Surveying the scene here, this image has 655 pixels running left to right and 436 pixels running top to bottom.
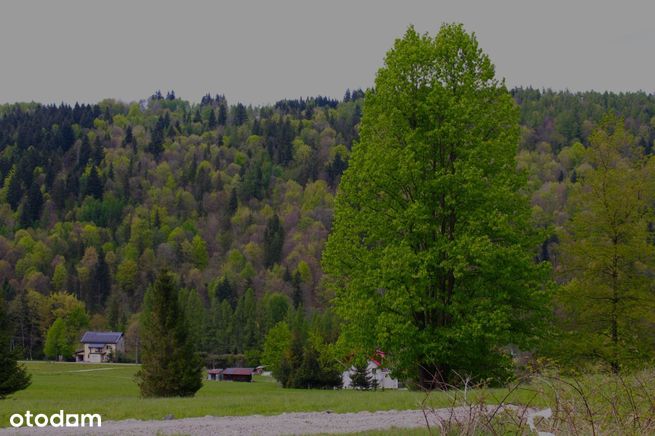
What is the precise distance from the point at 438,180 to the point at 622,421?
1240 centimetres

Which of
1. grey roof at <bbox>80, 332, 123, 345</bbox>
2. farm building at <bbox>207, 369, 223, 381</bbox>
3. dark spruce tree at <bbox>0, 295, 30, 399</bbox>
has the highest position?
dark spruce tree at <bbox>0, 295, 30, 399</bbox>

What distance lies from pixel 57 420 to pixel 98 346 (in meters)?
123

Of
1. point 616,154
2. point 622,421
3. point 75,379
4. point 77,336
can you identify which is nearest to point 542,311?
point 616,154

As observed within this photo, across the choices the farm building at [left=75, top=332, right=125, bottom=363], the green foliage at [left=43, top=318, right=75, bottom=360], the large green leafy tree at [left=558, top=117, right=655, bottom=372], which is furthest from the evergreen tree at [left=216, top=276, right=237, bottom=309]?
the large green leafy tree at [left=558, top=117, right=655, bottom=372]

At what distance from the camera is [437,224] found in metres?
20.1

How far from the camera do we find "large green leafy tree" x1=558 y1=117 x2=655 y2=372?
24.1m

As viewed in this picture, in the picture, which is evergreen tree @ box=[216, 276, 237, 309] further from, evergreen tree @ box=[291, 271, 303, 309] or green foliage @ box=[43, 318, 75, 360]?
green foliage @ box=[43, 318, 75, 360]

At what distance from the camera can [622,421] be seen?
295 inches

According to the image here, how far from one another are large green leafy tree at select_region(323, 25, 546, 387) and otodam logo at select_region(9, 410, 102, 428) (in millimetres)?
7638

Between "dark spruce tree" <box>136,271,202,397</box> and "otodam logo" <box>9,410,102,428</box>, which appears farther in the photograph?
"dark spruce tree" <box>136,271,202,397</box>

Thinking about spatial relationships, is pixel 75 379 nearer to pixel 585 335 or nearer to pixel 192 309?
pixel 192 309

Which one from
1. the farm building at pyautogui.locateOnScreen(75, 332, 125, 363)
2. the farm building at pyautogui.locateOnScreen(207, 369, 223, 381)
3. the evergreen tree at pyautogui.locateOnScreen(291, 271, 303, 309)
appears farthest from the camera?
the evergreen tree at pyautogui.locateOnScreen(291, 271, 303, 309)

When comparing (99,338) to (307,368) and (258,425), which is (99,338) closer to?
(307,368)

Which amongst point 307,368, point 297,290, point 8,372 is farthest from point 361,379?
point 297,290
